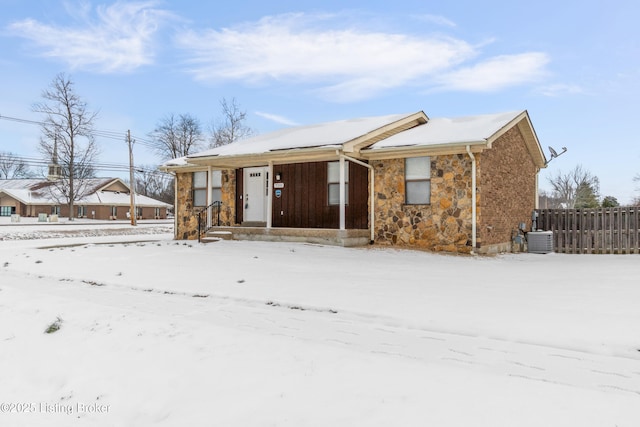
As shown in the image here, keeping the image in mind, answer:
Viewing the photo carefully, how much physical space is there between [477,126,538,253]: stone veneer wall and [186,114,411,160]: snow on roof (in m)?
3.63

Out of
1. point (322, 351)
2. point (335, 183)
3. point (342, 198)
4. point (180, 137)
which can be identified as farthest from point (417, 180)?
point (180, 137)

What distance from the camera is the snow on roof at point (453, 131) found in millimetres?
12790

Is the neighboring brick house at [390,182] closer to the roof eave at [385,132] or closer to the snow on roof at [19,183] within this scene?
the roof eave at [385,132]

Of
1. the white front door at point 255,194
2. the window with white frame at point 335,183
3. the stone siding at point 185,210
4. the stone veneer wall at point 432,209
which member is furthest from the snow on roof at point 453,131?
the stone siding at point 185,210

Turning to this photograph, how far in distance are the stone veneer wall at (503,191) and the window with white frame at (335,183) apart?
418cm

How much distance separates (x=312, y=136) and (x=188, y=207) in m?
6.82

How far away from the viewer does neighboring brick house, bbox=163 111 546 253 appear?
42.6ft

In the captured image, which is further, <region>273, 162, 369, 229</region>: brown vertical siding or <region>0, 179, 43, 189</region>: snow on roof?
<region>0, 179, 43, 189</region>: snow on roof

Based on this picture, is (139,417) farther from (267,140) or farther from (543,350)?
(267,140)

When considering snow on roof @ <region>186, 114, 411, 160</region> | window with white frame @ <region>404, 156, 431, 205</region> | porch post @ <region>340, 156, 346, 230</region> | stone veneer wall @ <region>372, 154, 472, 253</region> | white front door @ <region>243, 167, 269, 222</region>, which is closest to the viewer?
stone veneer wall @ <region>372, 154, 472, 253</region>

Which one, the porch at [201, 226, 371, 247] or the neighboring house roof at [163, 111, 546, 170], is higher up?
the neighboring house roof at [163, 111, 546, 170]

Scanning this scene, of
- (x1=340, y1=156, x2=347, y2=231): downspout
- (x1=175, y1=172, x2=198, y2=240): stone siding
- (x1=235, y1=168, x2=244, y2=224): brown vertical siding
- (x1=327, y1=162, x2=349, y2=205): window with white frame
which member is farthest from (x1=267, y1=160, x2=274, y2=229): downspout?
(x1=175, y1=172, x2=198, y2=240): stone siding

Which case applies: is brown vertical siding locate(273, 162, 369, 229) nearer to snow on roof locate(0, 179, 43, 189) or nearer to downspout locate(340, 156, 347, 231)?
downspout locate(340, 156, 347, 231)

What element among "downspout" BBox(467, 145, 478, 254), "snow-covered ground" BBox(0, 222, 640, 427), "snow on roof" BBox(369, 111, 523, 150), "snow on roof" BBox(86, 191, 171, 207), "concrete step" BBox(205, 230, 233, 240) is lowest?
"snow-covered ground" BBox(0, 222, 640, 427)
